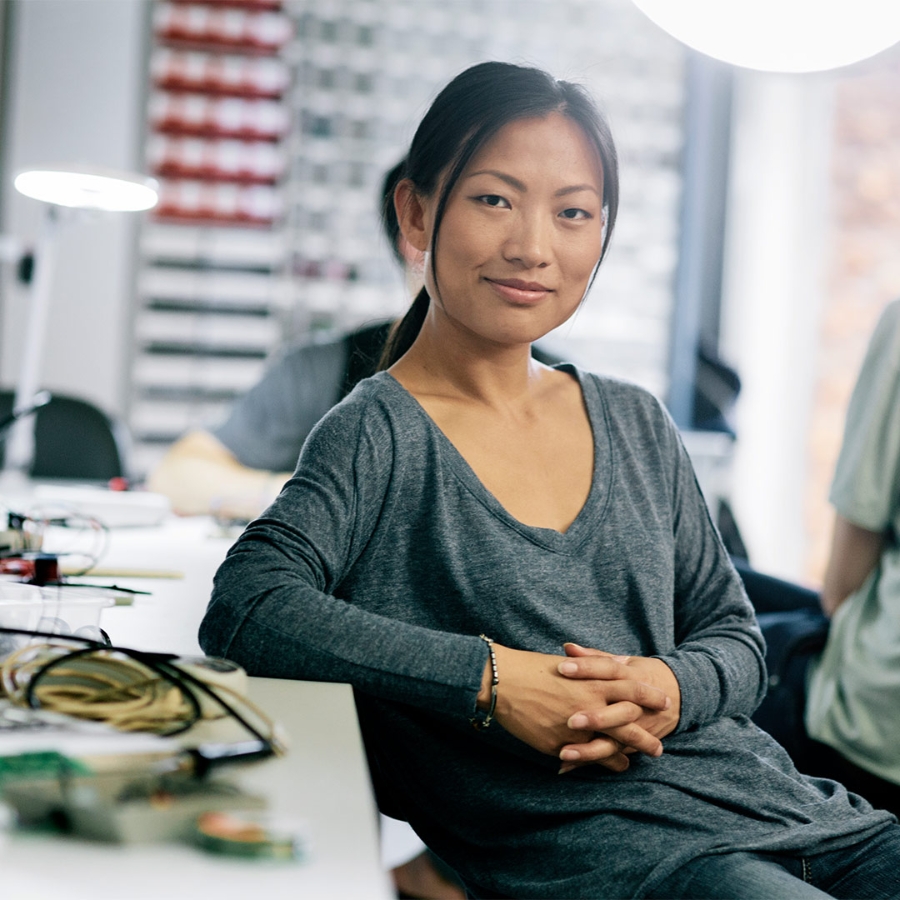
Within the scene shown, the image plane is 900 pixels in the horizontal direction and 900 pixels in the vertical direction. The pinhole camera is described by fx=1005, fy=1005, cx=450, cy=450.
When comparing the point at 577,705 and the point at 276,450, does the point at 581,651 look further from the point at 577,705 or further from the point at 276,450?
the point at 276,450

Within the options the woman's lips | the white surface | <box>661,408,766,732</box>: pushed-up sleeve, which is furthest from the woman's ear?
the white surface

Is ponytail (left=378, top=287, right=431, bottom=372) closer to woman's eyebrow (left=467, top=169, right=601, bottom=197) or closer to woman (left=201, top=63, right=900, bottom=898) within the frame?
woman (left=201, top=63, right=900, bottom=898)

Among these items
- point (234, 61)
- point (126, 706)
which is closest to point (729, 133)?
point (234, 61)

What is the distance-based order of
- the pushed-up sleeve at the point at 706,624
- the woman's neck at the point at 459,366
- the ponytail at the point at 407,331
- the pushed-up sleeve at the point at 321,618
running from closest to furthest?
the pushed-up sleeve at the point at 321,618
the pushed-up sleeve at the point at 706,624
the woman's neck at the point at 459,366
the ponytail at the point at 407,331

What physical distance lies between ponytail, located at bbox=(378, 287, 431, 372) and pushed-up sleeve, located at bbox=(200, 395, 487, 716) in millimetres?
280

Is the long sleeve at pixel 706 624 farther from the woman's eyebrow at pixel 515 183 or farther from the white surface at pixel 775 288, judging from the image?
the white surface at pixel 775 288

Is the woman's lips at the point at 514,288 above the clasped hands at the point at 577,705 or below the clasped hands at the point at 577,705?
above

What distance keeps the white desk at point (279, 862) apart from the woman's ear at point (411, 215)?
540mm

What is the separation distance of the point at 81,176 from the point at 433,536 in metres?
1.23

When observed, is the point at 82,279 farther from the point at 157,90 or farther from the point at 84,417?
the point at 84,417

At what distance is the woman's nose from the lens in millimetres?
1056

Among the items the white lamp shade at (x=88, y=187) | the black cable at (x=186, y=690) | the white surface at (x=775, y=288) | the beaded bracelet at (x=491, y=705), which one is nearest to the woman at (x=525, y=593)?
the beaded bracelet at (x=491, y=705)

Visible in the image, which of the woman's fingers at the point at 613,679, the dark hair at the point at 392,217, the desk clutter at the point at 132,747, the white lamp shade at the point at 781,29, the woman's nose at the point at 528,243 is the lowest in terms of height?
the woman's fingers at the point at 613,679

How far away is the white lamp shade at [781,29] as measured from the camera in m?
1.41
